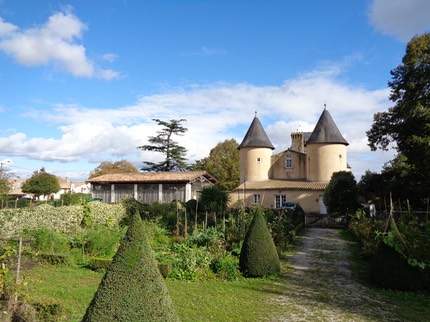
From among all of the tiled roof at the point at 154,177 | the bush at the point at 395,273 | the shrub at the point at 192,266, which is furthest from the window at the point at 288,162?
the bush at the point at 395,273

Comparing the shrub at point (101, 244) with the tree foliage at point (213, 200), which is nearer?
the shrub at point (101, 244)

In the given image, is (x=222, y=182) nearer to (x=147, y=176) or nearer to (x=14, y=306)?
(x=147, y=176)

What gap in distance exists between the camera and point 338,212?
85.4ft

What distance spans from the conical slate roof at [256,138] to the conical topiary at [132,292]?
110 ft

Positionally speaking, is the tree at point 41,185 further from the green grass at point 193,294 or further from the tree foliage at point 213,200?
the green grass at point 193,294

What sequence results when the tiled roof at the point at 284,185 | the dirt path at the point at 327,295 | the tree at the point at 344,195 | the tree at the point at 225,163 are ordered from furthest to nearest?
the tree at the point at 225,163, the tiled roof at the point at 284,185, the tree at the point at 344,195, the dirt path at the point at 327,295

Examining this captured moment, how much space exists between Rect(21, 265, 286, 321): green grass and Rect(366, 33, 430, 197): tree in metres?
13.7

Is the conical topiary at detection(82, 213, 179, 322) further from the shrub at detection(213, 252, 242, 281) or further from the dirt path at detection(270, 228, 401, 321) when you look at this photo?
the shrub at detection(213, 252, 242, 281)

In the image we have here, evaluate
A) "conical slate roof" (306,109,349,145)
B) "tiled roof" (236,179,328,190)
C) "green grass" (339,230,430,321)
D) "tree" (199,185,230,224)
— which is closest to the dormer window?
"tiled roof" (236,179,328,190)

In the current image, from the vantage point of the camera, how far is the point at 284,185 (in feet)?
115

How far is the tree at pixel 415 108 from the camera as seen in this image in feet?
63.2

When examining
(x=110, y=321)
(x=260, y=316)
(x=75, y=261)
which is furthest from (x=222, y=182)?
(x=110, y=321)

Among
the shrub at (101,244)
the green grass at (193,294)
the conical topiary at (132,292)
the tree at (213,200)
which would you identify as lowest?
the green grass at (193,294)

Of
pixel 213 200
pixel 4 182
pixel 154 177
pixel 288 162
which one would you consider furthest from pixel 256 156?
pixel 4 182
